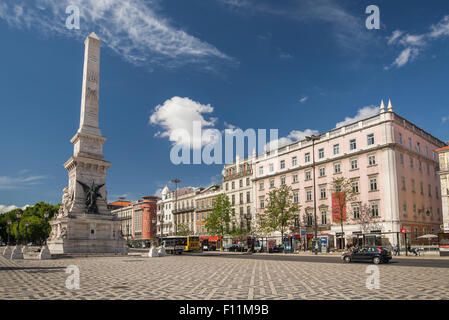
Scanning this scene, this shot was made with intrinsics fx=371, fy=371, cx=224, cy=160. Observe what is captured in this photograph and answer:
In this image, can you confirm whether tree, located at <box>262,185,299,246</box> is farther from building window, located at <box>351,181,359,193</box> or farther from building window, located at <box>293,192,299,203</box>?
building window, located at <box>351,181,359,193</box>

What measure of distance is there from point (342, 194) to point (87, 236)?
33.3 metres

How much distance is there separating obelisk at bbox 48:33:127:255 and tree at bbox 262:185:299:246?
23.4m

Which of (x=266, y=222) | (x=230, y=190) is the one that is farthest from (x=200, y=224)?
(x=266, y=222)

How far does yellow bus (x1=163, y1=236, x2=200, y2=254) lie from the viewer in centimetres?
5259

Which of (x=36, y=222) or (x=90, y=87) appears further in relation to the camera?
(x=36, y=222)

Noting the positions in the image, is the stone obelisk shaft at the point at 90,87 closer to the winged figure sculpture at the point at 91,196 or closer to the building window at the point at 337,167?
the winged figure sculpture at the point at 91,196

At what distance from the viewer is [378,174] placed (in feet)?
163

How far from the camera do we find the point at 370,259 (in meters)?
27.0

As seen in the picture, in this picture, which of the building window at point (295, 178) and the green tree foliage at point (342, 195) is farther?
the building window at point (295, 178)

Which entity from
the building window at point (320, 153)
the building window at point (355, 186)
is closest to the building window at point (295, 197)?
the building window at point (320, 153)

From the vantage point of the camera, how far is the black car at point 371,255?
26.5 metres

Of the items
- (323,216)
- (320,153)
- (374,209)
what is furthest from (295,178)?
(374,209)

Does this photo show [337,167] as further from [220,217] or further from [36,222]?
[36,222]

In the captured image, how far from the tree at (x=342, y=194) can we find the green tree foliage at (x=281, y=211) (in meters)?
6.56
